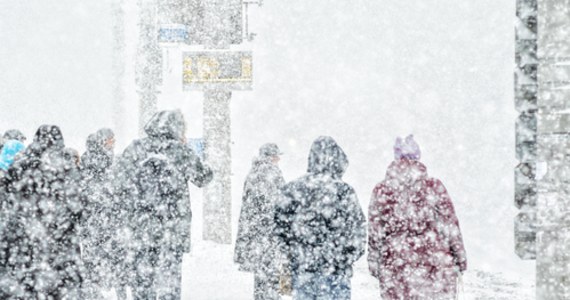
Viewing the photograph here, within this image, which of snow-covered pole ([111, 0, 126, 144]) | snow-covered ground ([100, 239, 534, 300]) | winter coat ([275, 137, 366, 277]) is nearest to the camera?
winter coat ([275, 137, 366, 277])

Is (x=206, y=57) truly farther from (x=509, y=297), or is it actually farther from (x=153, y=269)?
(x=153, y=269)

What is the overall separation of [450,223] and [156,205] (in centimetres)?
213

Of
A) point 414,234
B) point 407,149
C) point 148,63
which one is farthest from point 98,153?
point 148,63

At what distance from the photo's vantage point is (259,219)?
786 centimetres

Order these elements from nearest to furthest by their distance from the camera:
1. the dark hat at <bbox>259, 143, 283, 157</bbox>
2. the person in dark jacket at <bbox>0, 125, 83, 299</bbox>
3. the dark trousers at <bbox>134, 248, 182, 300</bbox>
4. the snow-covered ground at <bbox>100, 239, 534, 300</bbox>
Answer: the person in dark jacket at <bbox>0, 125, 83, 299</bbox>
the dark trousers at <bbox>134, 248, 182, 300</bbox>
the dark hat at <bbox>259, 143, 283, 157</bbox>
the snow-covered ground at <bbox>100, 239, 534, 300</bbox>

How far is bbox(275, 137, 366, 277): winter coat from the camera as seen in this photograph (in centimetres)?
502

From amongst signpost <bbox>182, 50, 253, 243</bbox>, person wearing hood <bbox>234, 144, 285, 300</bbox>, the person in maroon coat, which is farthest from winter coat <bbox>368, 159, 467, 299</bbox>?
signpost <bbox>182, 50, 253, 243</bbox>

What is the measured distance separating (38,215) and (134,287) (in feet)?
3.24

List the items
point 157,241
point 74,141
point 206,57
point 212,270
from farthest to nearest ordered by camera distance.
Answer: point 74,141
point 206,57
point 212,270
point 157,241

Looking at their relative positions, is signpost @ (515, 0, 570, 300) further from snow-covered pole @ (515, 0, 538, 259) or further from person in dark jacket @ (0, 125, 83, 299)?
person in dark jacket @ (0, 125, 83, 299)

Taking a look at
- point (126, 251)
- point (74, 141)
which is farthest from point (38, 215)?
point (74, 141)

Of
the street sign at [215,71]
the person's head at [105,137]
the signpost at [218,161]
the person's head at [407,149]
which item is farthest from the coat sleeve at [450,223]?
the signpost at [218,161]

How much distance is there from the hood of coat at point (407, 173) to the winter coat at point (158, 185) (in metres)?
1.54

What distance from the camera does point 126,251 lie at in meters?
5.73
